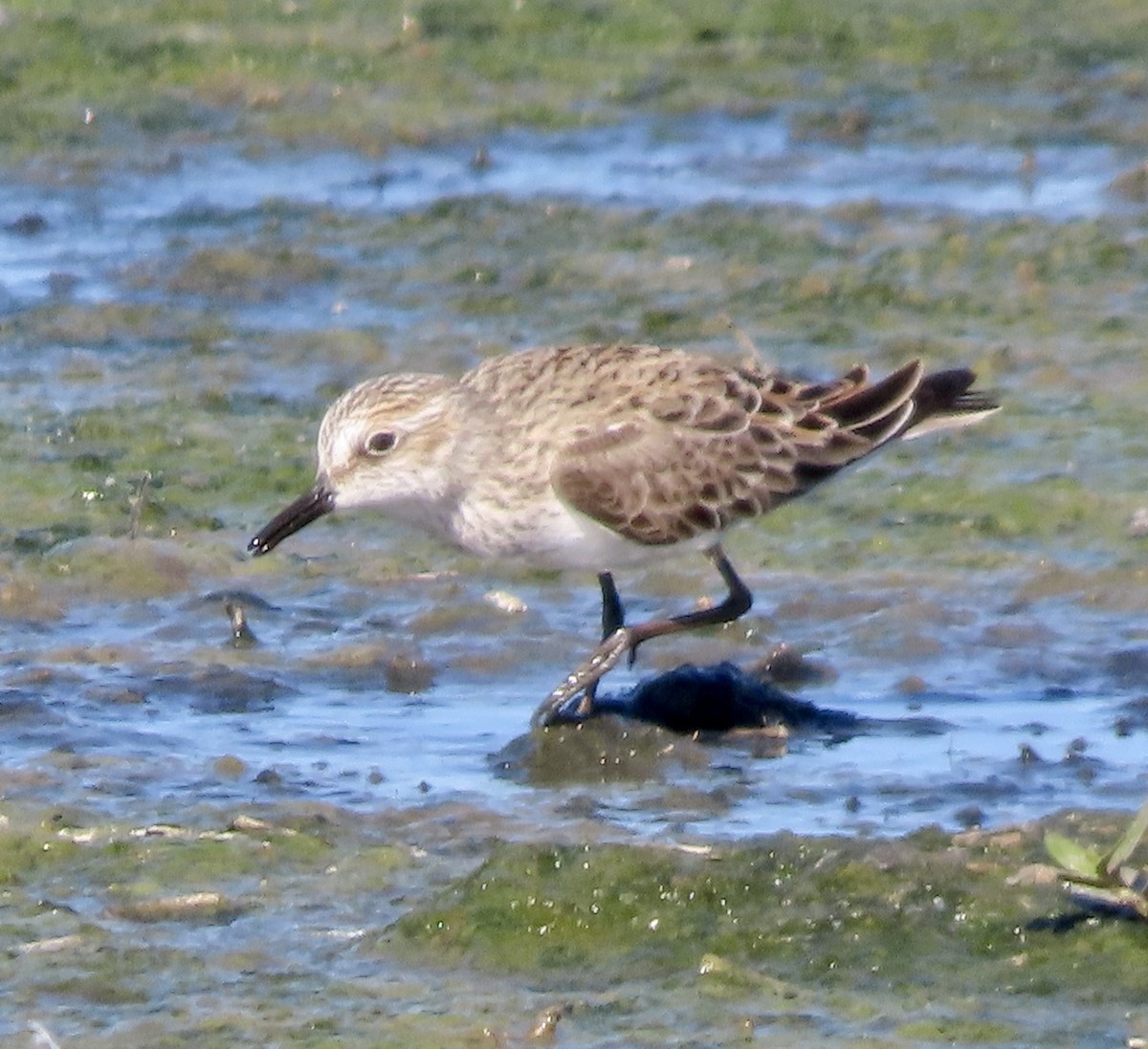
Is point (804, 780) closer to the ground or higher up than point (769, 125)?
closer to the ground

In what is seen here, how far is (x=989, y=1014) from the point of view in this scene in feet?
15.6

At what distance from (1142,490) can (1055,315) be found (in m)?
1.90

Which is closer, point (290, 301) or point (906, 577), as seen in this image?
point (906, 577)

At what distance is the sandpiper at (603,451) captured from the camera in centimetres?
Result: 700

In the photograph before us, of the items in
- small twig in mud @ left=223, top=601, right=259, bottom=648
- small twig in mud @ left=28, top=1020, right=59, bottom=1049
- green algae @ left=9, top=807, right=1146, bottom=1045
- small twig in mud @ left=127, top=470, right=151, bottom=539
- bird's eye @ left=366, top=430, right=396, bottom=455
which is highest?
bird's eye @ left=366, top=430, right=396, bottom=455

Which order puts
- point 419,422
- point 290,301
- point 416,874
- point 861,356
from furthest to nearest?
point 290,301
point 861,356
point 419,422
point 416,874

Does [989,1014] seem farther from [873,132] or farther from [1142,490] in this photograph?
[873,132]

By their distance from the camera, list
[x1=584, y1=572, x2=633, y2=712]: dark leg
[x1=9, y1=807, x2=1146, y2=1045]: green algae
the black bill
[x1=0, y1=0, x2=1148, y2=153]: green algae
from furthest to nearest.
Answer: [x1=0, y1=0, x2=1148, y2=153]: green algae → [x1=584, y1=572, x2=633, y2=712]: dark leg → the black bill → [x1=9, y1=807, x2=1146, y2=1045]: green algae

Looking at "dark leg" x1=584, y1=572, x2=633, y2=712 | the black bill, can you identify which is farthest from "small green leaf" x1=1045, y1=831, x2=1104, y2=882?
the black bill

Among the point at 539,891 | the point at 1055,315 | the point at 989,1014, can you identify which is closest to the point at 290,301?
the point at 1055,315

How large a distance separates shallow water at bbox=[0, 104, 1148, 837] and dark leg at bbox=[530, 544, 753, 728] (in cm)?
18

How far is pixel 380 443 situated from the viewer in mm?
6996

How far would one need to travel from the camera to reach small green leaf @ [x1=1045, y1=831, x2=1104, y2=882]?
491 centimetres

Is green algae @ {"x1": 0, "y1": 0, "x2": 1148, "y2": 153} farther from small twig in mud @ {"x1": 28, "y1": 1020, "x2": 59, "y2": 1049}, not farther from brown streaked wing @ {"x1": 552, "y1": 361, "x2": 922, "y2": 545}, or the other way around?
small twig in mud @ {"x1": 28, "y1": 1020, "x2": 59, "y2": 1049}
